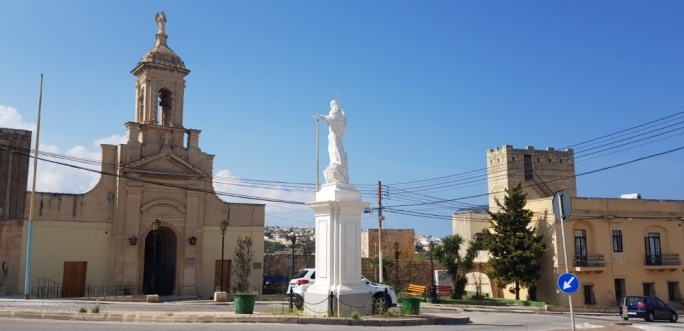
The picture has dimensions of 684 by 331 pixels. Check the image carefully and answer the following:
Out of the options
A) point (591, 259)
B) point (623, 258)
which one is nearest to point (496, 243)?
point (591, 259)

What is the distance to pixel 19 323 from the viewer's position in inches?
651

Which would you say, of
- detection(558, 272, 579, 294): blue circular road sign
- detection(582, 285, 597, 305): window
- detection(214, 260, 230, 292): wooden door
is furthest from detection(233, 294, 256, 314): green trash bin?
detection(582, 285, 597, 305): window

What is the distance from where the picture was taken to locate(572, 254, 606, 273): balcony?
126ft

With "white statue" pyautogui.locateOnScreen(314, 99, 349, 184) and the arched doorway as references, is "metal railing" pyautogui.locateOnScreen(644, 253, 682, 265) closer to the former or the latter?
"white statue" pyautogui.locateOnScreen(314, 99, 349, 184)

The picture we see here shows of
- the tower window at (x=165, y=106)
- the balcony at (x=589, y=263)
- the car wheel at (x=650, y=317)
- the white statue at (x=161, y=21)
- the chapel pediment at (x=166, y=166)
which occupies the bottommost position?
the car wheel at (x=650, y=317)

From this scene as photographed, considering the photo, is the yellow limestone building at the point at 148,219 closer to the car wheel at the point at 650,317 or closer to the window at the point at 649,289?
the car wheel at the point at 650,317

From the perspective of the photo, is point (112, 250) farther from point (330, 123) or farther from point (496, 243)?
point (496, 243)

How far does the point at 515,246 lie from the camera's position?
3825 centimetres

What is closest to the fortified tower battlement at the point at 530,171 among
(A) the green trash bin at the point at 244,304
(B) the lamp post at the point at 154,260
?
(B) the lamp post at the point at 154,260

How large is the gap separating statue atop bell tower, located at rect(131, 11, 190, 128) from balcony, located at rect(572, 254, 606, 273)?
25.2 metres

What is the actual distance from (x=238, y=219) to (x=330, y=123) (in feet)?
55.2

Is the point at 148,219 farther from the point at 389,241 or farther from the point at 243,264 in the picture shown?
the point at 389,241

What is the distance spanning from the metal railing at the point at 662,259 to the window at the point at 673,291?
1532 mm

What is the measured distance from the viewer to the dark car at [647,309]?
2752 centimetres
